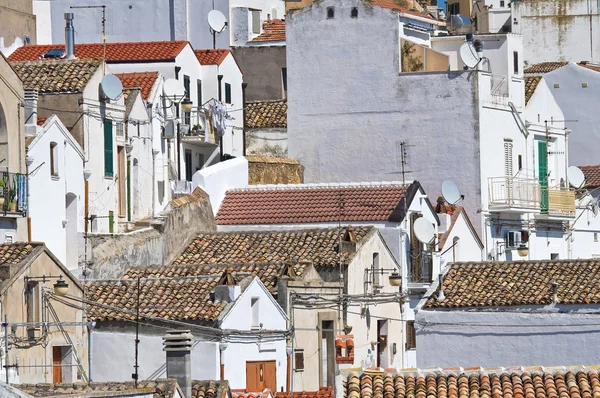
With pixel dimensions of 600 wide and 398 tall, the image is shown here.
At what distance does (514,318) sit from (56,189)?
11.6m

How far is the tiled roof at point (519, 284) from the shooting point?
161 ft

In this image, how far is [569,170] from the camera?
2778 inches

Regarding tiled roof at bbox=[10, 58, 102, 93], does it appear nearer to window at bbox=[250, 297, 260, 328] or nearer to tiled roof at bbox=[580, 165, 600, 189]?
window at bbox=[250, 297, 260, 328]

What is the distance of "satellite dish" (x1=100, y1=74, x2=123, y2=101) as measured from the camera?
2047 inches

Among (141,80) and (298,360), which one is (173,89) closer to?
(141,80)

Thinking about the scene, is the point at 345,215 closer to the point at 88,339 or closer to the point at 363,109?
the point at 363,109

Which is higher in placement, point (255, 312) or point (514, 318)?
point (255, 312)

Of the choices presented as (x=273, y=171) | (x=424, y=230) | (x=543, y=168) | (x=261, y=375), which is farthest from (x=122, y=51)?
(x=261, y=375)

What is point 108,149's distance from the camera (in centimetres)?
5291

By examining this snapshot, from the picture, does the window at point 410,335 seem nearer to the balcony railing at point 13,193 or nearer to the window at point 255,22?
the balcony railing at point 13,193

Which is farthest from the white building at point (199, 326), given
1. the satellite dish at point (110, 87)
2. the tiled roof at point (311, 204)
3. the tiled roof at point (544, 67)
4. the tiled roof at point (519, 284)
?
the tiled roof at point (544, 67)

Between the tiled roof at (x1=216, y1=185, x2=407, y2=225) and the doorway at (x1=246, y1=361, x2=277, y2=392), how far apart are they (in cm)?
1037

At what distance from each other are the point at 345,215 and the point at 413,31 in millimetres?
9757

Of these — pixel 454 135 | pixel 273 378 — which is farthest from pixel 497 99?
pixel 273 378
